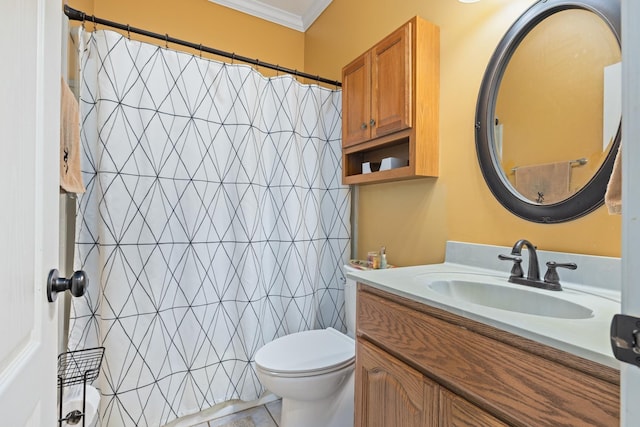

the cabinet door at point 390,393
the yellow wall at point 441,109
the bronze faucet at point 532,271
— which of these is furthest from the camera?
the yellow wall at point 441,109

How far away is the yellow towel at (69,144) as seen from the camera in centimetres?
102

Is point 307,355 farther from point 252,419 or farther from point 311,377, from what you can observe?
point 252,419

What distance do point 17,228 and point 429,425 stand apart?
0.99m

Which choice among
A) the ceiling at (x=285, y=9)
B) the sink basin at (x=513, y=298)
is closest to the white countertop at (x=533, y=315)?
the sink basin at (x=513, y=298)

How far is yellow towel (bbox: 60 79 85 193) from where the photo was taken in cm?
102

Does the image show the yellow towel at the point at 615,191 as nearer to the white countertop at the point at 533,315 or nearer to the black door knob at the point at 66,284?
the white countertop at the point at 533,315

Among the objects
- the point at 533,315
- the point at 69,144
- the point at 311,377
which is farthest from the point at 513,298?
the point at 69,144

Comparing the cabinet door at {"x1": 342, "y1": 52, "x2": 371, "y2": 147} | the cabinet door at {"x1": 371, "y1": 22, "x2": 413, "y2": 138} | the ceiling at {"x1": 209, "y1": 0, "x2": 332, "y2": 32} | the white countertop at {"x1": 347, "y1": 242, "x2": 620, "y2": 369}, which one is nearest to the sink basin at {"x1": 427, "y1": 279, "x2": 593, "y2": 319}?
the white countertop at {"x1": 347, "y1": 242, "x2": 620, "y2": 369}

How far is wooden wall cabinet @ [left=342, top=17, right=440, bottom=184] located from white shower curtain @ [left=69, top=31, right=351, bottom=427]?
44 cm

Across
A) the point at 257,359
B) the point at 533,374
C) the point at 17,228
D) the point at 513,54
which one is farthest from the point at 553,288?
the point at 17,228

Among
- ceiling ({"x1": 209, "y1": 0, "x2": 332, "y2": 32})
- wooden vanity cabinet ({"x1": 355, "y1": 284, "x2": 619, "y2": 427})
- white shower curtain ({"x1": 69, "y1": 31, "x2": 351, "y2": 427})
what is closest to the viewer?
wooden vanity cabinet ({"x1": 355, "y1": 284, "x2": 619, "y2": 427})

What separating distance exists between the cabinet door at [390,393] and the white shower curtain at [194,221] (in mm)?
834

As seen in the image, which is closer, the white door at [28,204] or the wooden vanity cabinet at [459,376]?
the white door at [28,204]

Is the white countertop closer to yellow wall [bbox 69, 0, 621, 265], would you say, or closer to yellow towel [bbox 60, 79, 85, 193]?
yellow wall [bbox 69, 0, 621, 265]
